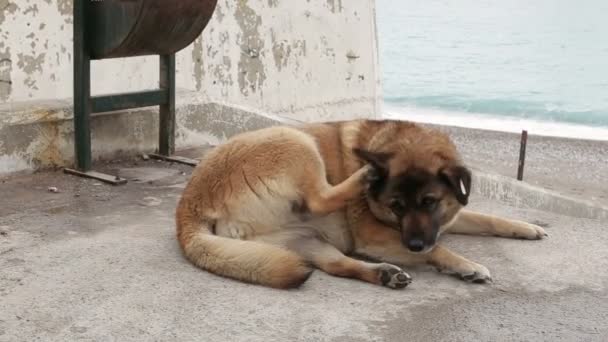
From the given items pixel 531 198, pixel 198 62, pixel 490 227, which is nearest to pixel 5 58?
pixel 198 62

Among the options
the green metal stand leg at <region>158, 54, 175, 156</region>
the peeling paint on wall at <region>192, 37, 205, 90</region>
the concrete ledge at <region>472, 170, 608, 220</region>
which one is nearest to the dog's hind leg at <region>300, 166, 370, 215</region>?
the green metal stand leg at <region>158, 54, 175, 156</region>

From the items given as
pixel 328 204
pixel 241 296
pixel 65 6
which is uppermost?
pixel 65 6

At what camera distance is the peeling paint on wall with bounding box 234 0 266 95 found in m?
8.59

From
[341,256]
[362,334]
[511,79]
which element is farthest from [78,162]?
[511,79]

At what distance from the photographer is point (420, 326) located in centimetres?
391

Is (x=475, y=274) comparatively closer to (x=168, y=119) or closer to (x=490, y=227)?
(x=490, y=227)

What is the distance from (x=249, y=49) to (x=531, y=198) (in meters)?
3.23

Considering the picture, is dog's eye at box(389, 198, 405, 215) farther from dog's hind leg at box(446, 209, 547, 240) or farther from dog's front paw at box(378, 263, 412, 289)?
dog's hind leg at box(446, 209, 547, 240)

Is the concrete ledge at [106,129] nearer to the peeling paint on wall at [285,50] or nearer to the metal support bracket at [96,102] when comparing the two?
the metal support bracket at [96,102]

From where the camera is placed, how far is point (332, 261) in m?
4.54

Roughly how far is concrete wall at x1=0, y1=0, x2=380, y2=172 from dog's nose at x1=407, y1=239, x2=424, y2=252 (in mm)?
3279

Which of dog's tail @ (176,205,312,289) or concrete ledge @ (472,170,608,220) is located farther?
concrete ledge @ (472,170,608,220)

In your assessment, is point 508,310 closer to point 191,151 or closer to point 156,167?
point 156,167

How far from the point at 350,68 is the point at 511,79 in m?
24.2
